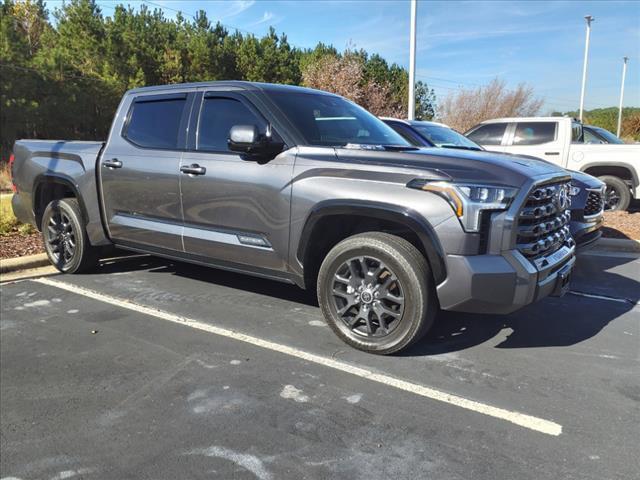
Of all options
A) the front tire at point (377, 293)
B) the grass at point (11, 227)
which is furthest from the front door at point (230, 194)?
the grass at point (11, 227)

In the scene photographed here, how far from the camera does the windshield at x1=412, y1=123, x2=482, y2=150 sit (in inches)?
300

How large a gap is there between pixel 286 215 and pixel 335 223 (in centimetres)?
38

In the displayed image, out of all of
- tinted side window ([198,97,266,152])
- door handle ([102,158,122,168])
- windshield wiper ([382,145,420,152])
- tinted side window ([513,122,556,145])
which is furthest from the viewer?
tinted side window ([513,122,556,145])

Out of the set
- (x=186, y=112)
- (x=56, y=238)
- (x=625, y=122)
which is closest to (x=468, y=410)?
(x=186, y=112)

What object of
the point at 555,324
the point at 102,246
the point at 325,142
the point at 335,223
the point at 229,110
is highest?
the point at 229,110

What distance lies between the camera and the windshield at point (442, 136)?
7.63 metres

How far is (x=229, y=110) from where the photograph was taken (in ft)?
14.7

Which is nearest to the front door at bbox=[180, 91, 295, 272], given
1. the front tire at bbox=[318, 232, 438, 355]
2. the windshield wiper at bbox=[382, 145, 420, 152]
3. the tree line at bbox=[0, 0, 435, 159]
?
the front tire at bbox=[318, 232, 438, 355]

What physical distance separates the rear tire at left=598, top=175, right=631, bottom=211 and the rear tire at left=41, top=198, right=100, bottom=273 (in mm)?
9143

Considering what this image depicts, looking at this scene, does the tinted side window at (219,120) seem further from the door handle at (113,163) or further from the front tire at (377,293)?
the front tire at (377,293)

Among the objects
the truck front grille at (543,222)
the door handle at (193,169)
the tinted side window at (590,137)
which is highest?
the tinted side window at (590,137)

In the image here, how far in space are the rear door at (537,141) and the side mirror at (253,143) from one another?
7497 millimetres

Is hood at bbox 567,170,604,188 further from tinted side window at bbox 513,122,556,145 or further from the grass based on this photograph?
the grass

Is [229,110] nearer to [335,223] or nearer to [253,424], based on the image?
[335,223]
